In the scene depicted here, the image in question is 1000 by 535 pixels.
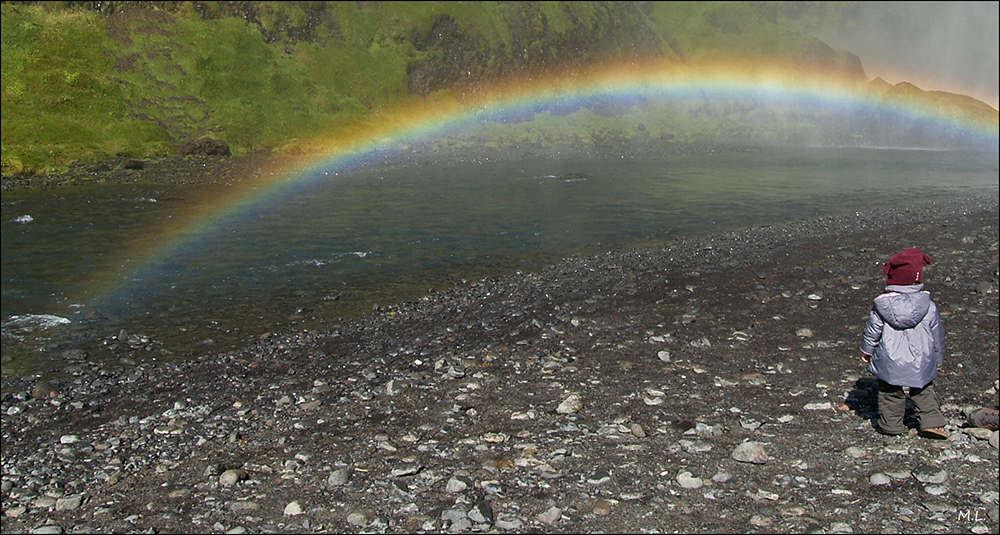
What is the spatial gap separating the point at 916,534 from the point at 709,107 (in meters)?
172

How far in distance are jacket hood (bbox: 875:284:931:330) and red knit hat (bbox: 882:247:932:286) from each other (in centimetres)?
9

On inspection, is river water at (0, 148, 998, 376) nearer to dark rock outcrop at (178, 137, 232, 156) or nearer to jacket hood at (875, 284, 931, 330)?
jacket hood at (875, 284, 931, 330)

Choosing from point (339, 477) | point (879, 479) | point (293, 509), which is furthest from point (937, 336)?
point (293, 509)

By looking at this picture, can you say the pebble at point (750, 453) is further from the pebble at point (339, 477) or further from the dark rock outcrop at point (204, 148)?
the dark rock outcrop at point (204, 148)

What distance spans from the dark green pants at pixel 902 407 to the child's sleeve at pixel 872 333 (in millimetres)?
495

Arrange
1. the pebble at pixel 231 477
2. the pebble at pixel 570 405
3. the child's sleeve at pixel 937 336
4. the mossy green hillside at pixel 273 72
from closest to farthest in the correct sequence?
the pebble at pixel 231 477 < the child's sleeve at pixel 937 336 < the pebble at pixel 570 405 < the mossy green hillside at pixel 273 72

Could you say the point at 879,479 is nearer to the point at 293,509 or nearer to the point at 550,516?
the point at 550,516

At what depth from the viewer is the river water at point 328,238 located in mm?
20141

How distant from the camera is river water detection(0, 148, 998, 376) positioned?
20141 mm

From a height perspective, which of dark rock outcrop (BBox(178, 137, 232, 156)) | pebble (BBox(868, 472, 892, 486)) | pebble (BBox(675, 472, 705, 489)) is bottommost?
pebble (BBox(675, 472, 705, 489))

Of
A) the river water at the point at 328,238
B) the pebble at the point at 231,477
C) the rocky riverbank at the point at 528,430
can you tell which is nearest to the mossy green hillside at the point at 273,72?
the river water at the point at 328,238

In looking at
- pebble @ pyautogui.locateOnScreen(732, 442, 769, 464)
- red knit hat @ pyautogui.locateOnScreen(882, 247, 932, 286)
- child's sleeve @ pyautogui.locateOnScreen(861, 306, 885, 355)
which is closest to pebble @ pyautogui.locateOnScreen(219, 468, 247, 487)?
pebble @ pyautogui.locateOnScreen(732, 442, 769, 464)

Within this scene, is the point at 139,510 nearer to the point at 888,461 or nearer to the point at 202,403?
the point at 202,403

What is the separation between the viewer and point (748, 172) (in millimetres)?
74625
